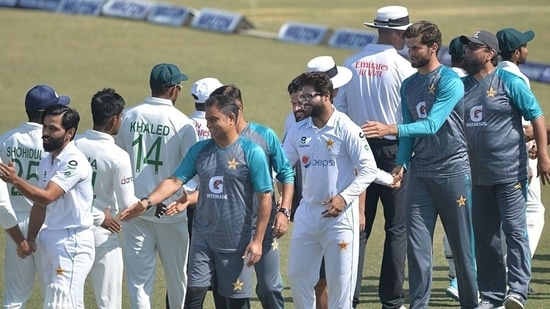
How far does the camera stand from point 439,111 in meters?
9.67

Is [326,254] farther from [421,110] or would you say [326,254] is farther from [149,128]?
[149,128]

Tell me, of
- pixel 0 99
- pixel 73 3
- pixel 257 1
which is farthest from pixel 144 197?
pixel 257 1

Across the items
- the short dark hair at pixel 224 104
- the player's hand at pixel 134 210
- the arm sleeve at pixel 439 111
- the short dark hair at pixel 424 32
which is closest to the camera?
the short dark hair at pixel 224 104

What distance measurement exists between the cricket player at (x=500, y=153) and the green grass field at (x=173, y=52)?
5.87 meters

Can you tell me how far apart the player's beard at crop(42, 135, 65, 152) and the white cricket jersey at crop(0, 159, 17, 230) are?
424mm

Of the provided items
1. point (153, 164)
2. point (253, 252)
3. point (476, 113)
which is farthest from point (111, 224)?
point (476, 113)

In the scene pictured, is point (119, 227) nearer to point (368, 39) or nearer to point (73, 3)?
point (368, 39)

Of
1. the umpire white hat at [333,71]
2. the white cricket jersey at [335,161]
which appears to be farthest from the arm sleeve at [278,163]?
the umpire white hat at [333,71]

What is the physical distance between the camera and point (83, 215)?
892 centimetres

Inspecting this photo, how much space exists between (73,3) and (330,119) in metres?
19.5

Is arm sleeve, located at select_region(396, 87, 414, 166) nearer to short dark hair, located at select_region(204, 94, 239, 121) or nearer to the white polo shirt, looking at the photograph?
short dark hair, located at select_region(204, 94, 239, 121)

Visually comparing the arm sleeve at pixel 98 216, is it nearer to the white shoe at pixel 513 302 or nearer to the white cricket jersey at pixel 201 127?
the white cricket jersey at pixel 201 127

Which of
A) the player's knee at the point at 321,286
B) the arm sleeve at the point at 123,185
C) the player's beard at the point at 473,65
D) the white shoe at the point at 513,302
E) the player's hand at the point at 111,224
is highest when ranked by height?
the player's beard at the point at 473,65

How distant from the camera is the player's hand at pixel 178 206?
9414 millimetres
